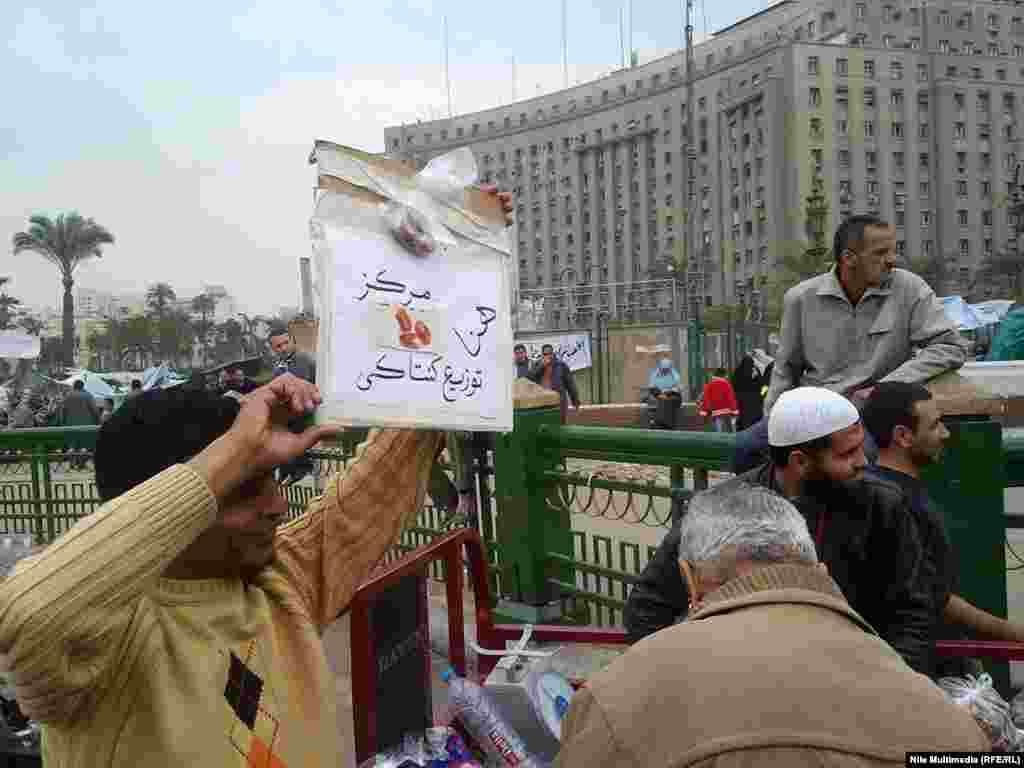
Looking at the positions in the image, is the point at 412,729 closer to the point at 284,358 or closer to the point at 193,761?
the point at 193,761

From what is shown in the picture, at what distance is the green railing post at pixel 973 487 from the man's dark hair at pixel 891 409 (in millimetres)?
423

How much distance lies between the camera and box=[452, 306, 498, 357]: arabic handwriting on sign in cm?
230

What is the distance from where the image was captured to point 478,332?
7.66ft

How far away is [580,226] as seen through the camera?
414ft

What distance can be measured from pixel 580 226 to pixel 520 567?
12355cm

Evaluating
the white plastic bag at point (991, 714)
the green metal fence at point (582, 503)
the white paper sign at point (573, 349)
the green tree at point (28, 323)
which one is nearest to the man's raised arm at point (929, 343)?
the green metal fence at point (582, 503)

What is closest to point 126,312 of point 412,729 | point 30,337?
point 30,337

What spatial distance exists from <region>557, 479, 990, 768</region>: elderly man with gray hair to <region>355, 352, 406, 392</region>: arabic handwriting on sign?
3.06 feet

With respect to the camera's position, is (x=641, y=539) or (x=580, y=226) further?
(x=580, y=226)

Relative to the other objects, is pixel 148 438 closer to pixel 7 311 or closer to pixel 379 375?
pixel 379 375

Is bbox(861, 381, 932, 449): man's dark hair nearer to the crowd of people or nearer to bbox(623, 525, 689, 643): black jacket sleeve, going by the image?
the crowd of people

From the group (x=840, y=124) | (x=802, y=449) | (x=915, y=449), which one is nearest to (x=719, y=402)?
(x=915, y=449)

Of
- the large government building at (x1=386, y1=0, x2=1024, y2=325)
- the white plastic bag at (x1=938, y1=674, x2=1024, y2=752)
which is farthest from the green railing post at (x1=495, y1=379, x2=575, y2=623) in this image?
the large government building at (x1=386, y1=0, x2=1024, y2=325)

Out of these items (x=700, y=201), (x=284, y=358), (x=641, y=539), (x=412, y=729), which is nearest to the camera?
(x=412, y=729)
